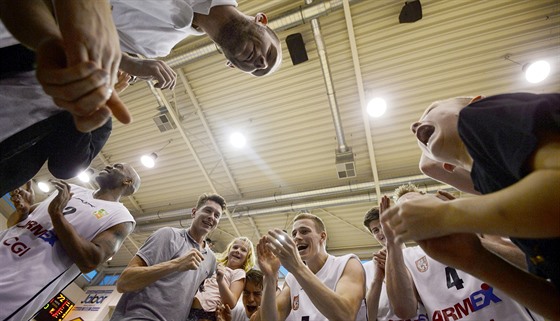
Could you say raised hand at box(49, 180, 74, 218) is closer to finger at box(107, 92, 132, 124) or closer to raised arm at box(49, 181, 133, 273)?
raised arm at box(49, 181, 133, 273)

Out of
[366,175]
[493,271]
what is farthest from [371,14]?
[493,271]

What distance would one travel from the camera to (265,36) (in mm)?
2062

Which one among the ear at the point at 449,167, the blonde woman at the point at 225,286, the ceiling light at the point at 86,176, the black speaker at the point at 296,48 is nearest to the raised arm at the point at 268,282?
the blonde woman at the point at 225,286

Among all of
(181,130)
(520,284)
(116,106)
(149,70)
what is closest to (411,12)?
(149,70)

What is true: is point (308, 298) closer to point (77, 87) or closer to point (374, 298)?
point (374, 298)

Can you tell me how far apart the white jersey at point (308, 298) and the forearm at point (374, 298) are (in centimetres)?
28

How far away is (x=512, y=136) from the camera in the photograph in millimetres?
798

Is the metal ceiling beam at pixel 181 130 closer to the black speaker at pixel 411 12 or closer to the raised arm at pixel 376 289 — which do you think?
the black speaker at pixel 411 12

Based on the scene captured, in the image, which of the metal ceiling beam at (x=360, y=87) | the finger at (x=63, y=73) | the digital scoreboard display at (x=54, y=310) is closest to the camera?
the finger at (x=63, y=73)

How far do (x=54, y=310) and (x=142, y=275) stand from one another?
9429 millimetres

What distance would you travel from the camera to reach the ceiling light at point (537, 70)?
14.8 ft

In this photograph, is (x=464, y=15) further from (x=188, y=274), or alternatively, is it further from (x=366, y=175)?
(x=188, y=274)

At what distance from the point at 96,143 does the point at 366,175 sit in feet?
22.0

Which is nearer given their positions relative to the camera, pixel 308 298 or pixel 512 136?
pixel 512 136
